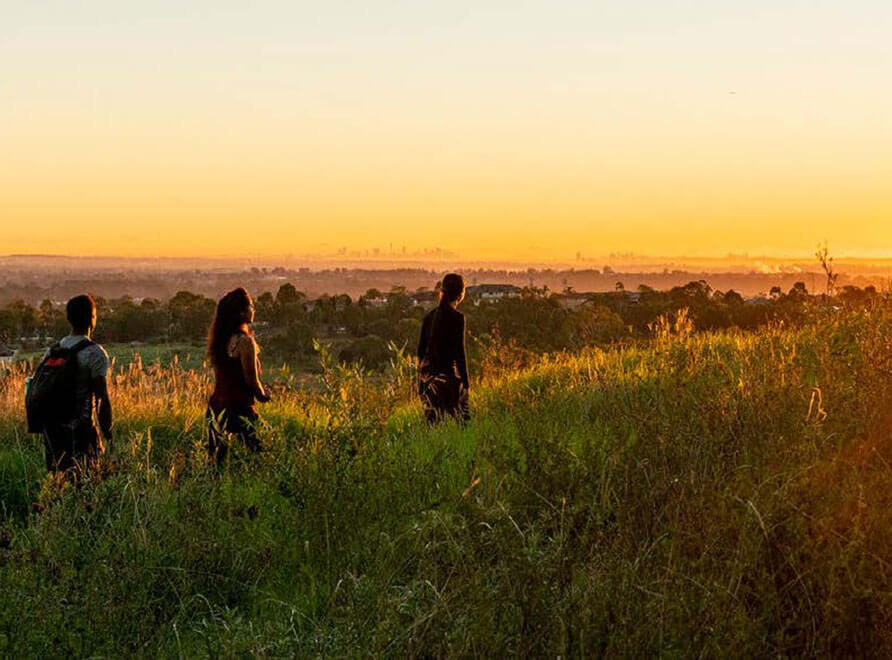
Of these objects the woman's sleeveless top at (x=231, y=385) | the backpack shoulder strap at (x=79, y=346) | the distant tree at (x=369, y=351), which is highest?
the backpack shoulder strap at (x=79, y=346)

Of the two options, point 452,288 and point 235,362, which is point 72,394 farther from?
point 452,288

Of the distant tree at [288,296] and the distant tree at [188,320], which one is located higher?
the distant tree at [288,296]

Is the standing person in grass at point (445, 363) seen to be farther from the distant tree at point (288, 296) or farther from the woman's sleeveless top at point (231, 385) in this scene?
the distant tree at point (288, 296)

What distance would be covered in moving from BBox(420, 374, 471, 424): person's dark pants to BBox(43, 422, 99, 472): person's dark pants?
3.47m

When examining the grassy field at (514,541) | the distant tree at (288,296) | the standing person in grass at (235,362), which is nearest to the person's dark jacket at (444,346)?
the standing person in grass at (235,362)

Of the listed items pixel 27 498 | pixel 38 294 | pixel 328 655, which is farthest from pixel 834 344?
pixel 38 294

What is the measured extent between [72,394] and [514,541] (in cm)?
485

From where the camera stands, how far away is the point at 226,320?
857cm

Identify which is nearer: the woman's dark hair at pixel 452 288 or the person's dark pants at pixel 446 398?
the woman's dark hair at pixel 452 288

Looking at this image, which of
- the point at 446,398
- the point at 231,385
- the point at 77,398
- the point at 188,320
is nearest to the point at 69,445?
the point at 77,398

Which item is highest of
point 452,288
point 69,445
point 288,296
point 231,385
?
point 452,288

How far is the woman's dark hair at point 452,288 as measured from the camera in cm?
963

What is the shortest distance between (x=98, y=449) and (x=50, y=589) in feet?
10.0

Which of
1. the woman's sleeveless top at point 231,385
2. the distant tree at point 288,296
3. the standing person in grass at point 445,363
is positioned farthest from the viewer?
the distant tree at point 288,296
